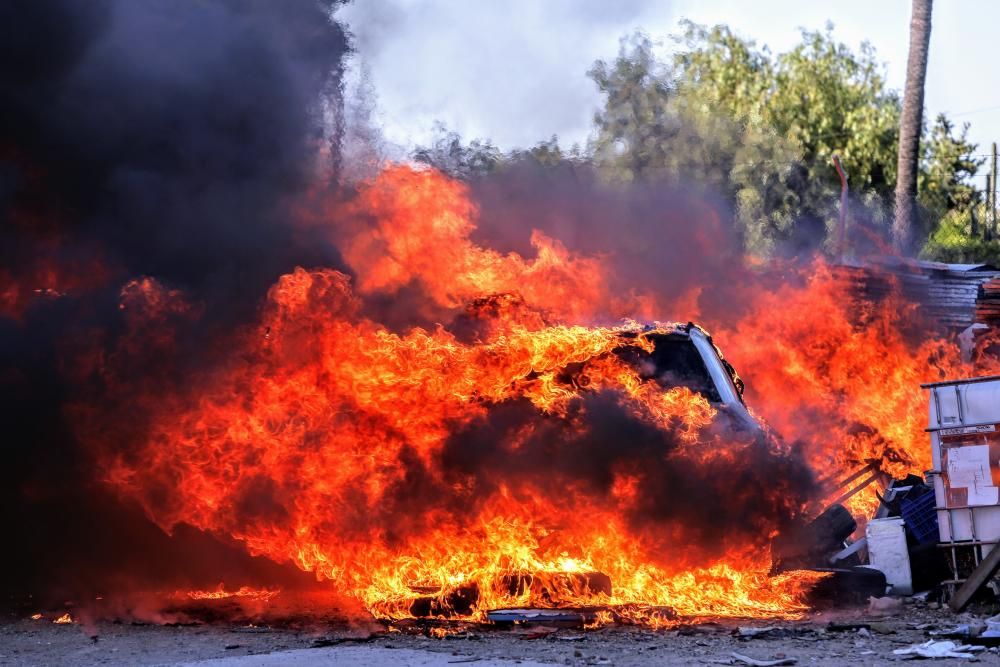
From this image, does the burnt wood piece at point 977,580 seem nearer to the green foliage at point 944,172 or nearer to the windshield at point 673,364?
the windshield at point 673,364

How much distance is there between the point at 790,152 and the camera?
31.5 meters

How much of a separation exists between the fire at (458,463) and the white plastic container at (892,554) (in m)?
1.30

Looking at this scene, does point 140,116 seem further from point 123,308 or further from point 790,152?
point 790,152

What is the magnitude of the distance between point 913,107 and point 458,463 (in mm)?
16508

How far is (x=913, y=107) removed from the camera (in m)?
21.9

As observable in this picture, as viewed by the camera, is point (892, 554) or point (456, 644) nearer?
point (456, 644)

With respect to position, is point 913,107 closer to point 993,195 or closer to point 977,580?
point 977,580

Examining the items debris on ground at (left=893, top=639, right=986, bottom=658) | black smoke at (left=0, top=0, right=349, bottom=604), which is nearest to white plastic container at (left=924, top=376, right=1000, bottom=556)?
debris on ground at (left=893, top=639, right=986, bottom=658)

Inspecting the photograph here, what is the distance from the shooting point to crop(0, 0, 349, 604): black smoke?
887cm

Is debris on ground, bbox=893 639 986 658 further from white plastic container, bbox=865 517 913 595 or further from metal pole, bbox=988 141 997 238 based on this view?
metal pole, bbox=988 141 997 238

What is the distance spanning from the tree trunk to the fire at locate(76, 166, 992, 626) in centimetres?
1415

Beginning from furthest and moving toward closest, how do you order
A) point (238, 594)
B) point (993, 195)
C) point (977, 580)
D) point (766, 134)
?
point (993, 195), point (766, 134), point (238, 594), point (977, 580)

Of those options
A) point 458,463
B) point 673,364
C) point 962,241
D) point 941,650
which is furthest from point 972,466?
point 962,241

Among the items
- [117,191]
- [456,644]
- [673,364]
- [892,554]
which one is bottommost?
[456,644]
